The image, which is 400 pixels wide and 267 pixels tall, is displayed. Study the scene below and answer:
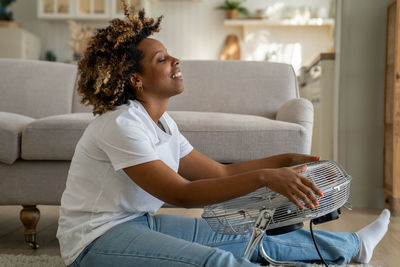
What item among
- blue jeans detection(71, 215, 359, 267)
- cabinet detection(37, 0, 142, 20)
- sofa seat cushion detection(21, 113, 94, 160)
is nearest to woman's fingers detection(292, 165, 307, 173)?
blue jeans detection(71, 215, 359, 267)

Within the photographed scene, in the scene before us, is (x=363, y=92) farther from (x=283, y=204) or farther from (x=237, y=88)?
(x=283, y=204)

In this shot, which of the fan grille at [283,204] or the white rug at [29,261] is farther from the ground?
the fan grille at [283,204]

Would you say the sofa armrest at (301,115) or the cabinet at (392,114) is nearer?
the sofa armrest at (301,115)

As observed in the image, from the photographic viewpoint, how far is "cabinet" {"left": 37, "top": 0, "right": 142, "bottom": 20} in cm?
490

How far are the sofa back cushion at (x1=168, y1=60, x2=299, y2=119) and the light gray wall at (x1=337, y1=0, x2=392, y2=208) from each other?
0.39 metres

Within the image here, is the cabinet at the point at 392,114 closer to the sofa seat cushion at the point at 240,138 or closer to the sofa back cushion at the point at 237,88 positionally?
the sofa back cushion at the point at 237,88

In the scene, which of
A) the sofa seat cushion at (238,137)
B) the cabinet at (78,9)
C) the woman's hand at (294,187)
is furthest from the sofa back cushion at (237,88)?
the cabinet at (78,9)

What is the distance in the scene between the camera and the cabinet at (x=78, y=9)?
4.90 m

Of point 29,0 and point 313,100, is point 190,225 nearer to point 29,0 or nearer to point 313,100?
point 313,100

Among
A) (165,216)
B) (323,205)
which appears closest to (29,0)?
(165,216)

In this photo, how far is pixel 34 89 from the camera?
2340mm

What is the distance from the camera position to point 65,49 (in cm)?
528

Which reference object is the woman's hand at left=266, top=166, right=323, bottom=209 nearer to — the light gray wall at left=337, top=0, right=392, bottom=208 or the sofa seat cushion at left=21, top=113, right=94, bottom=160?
the sofa seat cushion at left=21, top=113, right=94, bottom=160

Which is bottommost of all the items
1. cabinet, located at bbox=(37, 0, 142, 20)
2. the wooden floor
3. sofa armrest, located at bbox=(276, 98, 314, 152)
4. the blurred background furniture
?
the wooden floor
